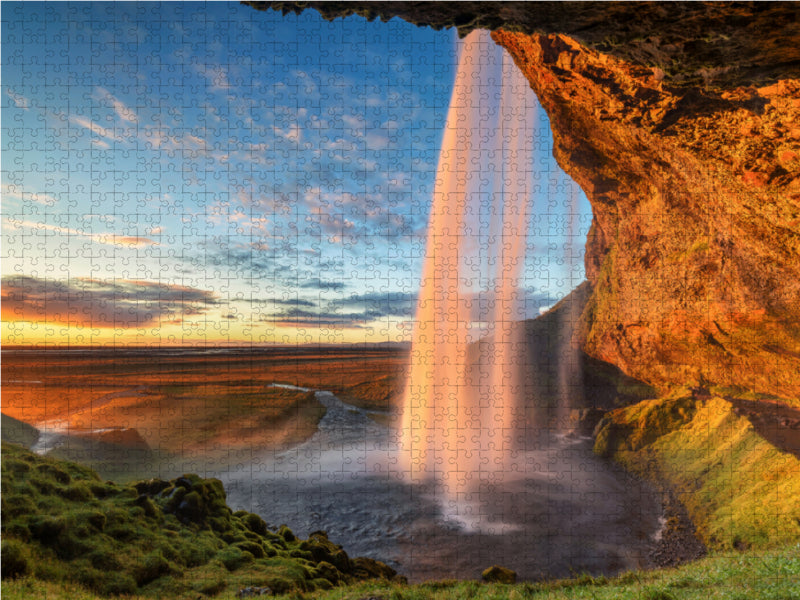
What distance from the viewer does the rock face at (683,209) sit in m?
11.7

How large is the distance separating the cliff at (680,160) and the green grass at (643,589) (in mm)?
8782

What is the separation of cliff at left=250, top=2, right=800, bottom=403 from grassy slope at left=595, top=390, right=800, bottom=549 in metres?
3.91

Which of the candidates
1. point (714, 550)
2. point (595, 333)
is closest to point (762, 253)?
point (714, 550)

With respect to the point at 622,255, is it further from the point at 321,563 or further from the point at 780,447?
the point at 321,563

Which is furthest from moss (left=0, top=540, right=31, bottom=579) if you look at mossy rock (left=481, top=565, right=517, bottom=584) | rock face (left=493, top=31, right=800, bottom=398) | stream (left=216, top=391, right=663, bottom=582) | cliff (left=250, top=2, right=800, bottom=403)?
rock face (left=493, top=31, right=800, bottom=398)

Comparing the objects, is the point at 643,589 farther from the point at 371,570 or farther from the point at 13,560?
the point at 13,560

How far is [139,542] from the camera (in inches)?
410

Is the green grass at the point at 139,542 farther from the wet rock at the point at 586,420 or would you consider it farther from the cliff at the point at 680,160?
the wet rock at the point at 586,420

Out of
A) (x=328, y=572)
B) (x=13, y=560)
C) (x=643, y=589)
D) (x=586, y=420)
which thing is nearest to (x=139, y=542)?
(x=13, y=560)

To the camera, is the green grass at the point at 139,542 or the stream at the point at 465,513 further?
the stream at the point at 465,513

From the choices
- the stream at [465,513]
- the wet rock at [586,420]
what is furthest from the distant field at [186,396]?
the wet rock at [586,420]

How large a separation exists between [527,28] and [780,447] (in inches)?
1051

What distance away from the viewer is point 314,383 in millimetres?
65438

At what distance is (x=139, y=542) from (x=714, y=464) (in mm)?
30110
